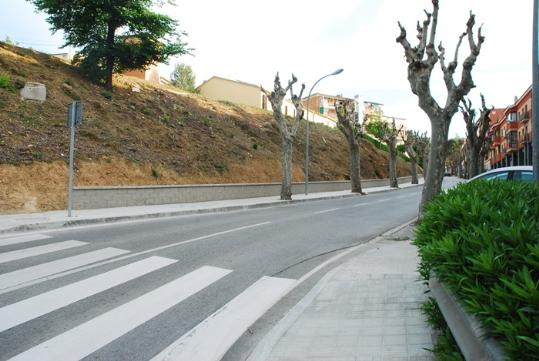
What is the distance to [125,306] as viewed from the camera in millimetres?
4840

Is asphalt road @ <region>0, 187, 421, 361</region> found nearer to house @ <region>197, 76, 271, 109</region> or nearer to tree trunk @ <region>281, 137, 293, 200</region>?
tree trunk @ <region>281, 137, 293, 200</region>

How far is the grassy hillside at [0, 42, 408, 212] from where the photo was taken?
1463cm

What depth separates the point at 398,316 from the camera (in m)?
4.46

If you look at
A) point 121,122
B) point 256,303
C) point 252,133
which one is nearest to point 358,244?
point 256,303

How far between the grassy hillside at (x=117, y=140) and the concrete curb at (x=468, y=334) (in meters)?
13.1

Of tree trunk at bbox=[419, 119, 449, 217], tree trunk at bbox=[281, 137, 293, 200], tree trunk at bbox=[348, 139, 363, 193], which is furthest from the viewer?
tree trunk at bbox=[348, 139, 363, 193]

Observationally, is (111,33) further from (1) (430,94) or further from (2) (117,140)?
(1) (430,94)

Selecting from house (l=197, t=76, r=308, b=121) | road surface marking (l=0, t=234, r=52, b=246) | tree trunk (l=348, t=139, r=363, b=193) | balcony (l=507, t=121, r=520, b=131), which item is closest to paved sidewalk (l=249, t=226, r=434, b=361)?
road surface marking (l=0, t=234, r=52, b=246)

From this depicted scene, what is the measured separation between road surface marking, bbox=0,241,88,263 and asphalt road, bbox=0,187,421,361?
17 millimetres

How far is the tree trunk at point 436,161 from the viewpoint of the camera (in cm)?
1241

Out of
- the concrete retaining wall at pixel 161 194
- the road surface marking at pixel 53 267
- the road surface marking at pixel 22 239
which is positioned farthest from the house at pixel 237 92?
the road surface marking at pixel 53 267

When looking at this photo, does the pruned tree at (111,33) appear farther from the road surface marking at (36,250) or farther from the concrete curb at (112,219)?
the road surface marking at (36,250)

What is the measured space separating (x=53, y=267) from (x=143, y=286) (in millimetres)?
1734

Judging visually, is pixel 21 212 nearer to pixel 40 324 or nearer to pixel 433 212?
pixel 40 324
